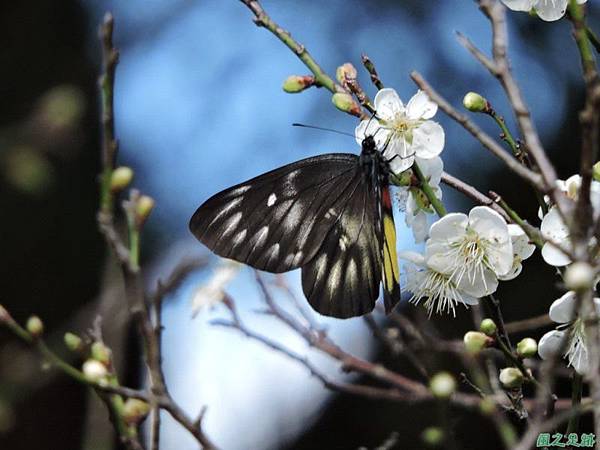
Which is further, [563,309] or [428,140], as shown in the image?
[428,140]

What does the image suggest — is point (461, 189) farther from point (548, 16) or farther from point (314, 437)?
point (314, 437)

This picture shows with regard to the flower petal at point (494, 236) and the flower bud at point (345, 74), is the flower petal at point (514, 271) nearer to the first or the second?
the flower petal at point (494, 236)

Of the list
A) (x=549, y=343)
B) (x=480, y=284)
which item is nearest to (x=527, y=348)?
(x=549, y=343)

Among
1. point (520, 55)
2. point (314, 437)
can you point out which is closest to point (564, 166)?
point (520, 55)

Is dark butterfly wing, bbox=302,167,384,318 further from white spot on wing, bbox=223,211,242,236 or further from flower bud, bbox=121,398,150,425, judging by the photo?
flower bud, bbox=121,398,150,425

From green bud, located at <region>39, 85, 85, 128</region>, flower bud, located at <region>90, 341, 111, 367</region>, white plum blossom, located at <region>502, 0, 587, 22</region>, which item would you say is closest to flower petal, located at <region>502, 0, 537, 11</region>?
white plum blossom, located at <region>502, 0, 587, 22</region>

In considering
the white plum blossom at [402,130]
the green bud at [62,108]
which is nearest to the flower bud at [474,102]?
the white plum blossom at [402,130]

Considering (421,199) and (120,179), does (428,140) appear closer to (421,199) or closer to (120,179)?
(421,199)
